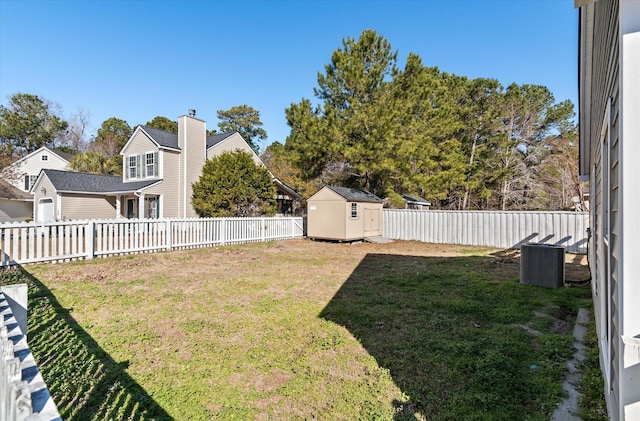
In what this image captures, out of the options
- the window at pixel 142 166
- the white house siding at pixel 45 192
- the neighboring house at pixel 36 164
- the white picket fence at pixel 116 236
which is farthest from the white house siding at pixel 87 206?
the neighboring house at pixel 36 164

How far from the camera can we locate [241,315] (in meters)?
4.29

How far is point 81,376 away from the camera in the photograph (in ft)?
8.63

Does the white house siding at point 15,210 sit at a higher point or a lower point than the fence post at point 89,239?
higher

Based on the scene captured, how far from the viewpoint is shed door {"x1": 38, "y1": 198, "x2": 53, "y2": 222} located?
1816cm

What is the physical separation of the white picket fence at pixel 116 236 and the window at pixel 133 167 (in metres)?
9.16

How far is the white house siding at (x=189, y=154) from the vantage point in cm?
1703

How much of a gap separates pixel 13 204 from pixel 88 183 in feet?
33.8

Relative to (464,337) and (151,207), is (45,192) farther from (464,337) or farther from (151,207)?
(464,337)

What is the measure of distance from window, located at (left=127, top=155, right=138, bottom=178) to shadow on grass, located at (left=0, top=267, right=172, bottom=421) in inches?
619

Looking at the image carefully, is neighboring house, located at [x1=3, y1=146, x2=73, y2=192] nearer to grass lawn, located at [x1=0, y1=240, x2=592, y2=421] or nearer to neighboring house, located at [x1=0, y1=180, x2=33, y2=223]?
neighboring house, located at [x1=0, y1=180, x2=33, y2=223]

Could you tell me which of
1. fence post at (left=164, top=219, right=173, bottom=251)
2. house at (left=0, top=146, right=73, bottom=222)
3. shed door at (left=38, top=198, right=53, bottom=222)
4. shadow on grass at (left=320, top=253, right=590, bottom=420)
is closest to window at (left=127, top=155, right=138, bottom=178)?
shed door at (left=38, top=198, right=53, bottom=222)

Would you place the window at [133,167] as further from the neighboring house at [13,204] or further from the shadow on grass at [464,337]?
the shadow on grass at [464,337]

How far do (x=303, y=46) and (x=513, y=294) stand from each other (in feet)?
52.8

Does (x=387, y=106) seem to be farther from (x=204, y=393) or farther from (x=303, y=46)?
(x=204, y=393)
